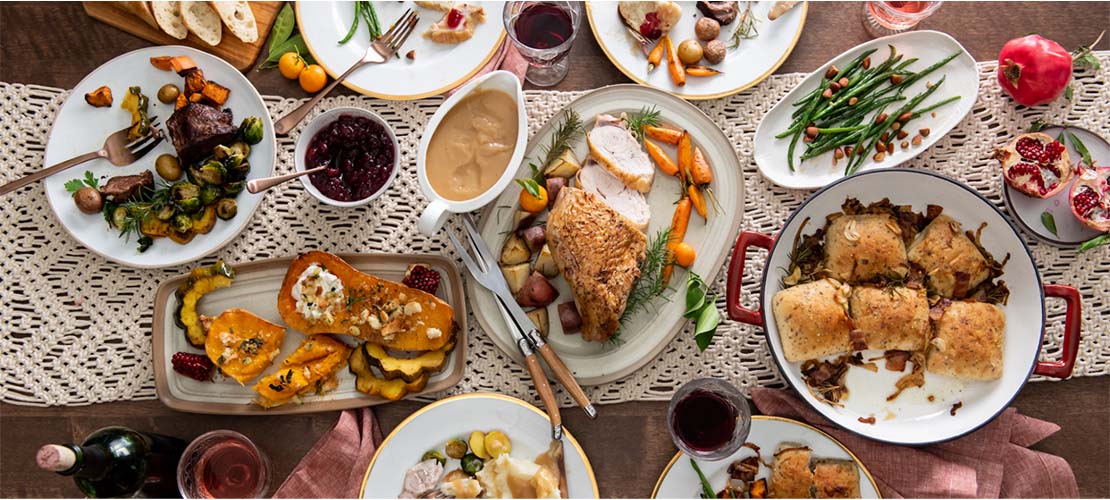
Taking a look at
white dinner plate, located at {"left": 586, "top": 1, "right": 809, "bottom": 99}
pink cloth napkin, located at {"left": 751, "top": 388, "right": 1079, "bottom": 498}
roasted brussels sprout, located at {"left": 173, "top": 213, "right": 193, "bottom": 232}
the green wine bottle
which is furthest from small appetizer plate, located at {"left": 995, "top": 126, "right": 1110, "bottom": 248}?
the green wine bottle

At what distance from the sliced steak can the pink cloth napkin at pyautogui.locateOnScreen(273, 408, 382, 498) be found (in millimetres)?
1150

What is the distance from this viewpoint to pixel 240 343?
2680 millimetres

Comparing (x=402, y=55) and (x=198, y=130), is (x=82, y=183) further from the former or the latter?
(x=402, y=55)

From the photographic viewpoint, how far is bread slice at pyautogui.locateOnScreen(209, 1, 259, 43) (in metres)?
2.77

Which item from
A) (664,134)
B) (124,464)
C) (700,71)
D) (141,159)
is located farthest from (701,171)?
(124,464)

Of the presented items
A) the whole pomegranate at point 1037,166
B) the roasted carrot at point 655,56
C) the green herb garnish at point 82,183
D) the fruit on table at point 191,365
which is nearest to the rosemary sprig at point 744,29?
the roasted carrot at point 655,56

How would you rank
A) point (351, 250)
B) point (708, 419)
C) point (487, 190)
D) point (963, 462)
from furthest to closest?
point (351, 250)
point (963, 462)
point (708, 419)
point (487, 190)

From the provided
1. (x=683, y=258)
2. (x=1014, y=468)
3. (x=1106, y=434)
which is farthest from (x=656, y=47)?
(x=1106, y=434)

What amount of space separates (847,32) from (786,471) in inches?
70.7

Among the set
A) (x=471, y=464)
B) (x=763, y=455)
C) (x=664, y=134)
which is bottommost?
(x=763, y=455)

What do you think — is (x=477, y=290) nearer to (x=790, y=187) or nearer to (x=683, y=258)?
(x=683, y=258)

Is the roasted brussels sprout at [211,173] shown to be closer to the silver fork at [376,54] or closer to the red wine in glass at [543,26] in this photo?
the silver fork at [376,54]

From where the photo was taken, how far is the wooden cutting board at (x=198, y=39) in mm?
2885

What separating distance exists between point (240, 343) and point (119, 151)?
898 millimetres
